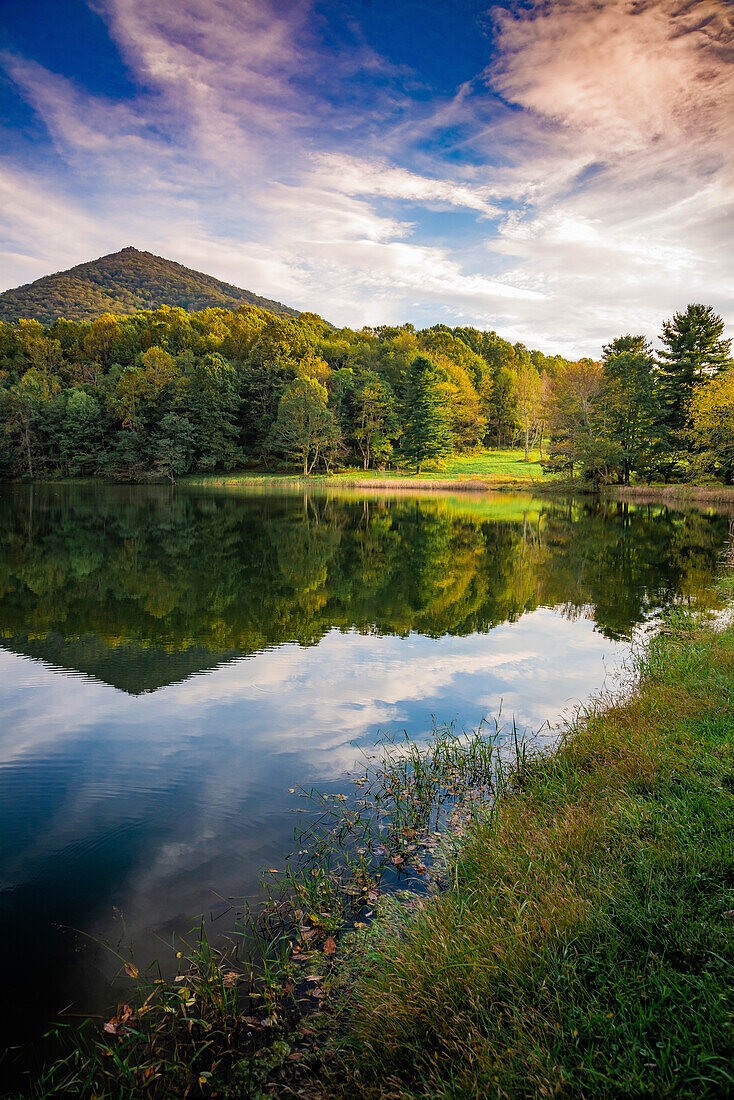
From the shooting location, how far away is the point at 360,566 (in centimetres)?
2005

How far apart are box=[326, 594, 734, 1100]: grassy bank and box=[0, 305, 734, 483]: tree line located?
3643 cm

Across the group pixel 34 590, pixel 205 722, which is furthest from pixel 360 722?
pixel 34 590

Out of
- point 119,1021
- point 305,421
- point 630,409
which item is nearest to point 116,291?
point 305,421

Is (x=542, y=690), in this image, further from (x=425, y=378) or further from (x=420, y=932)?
(x=425, y=378)

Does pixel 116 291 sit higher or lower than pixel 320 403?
higher

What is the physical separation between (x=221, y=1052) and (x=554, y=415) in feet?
186

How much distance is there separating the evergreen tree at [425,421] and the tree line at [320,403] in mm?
188

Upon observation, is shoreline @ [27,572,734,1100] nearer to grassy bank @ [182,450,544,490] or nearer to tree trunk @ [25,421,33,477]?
grassy bank @ [182,450,544,490]

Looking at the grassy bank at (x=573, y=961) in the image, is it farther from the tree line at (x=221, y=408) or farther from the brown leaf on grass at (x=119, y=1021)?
the tree line at (x=221, y=408)

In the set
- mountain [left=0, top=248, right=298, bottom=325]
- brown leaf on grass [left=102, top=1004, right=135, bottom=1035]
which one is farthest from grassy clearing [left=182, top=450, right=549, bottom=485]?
mountain [left=0, top=248, right=298, bottom=325]

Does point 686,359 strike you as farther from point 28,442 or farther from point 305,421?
point 28,442

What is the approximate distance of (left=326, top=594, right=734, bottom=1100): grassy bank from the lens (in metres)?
2.32

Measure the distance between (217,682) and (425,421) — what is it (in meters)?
62.4

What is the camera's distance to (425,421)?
225ft
